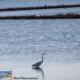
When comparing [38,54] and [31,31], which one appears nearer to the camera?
[38,54]

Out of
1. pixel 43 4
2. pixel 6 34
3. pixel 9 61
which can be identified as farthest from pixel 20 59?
pixel 43 4

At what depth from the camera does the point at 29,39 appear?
287 centimetres

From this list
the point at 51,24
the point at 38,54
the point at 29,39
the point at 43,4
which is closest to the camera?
the point at 38,54

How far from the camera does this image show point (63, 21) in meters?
3.75

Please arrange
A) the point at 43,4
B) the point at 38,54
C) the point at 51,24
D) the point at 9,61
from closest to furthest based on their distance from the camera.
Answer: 1. the point at 9,61
2. the point at 38,54
3. the point at 51,24
4. the point at 43,4

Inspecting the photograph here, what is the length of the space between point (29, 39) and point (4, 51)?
1.45 feet

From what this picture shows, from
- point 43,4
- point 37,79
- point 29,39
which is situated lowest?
point 37,79

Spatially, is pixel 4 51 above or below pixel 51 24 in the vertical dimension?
below

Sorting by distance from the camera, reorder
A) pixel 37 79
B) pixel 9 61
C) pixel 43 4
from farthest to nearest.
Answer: pixel 43 4
pixel 9 61
pixel 37 79

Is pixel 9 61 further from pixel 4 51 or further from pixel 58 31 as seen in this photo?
pixel 58 31

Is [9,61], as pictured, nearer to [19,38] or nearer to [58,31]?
[19,38]

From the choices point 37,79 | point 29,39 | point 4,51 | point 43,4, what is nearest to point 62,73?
point 37,79

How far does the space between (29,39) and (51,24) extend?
75cm

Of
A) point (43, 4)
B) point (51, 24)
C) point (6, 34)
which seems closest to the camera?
point (6, 34)
